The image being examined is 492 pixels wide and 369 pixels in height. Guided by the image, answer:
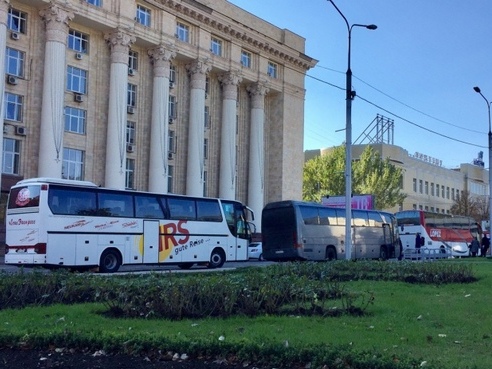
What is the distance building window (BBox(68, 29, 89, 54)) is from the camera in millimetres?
42700

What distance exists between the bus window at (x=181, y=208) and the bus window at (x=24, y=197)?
247 inches

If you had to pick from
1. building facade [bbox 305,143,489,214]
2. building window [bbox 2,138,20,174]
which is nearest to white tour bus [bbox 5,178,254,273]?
building window [bbox 2,138,20,174]

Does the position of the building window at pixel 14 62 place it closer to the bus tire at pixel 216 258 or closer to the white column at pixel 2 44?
A: the white column at pixel 2 44

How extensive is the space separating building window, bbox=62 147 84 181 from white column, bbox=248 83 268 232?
18.0m

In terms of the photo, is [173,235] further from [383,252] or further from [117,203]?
[383,252]

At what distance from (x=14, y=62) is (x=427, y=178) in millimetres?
63914

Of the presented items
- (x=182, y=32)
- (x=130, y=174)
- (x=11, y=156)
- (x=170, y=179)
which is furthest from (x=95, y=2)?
(x=170, y=179)

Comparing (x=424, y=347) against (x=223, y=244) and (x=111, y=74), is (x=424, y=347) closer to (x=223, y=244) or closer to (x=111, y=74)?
(x=223, y=244)

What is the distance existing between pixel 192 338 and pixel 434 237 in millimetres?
42471

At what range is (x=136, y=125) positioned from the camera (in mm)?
47094

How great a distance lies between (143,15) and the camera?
46750 millimetres

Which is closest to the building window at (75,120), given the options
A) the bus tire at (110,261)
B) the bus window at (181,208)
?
the bus window at (181,208)

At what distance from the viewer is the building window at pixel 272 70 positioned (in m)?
58.9

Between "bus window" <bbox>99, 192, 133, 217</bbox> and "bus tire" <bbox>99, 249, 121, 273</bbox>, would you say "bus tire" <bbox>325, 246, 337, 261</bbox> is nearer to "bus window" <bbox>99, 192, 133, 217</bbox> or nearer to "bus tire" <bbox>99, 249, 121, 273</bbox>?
"bus window" <bbox>99, 192, 133, 217</bbox>
